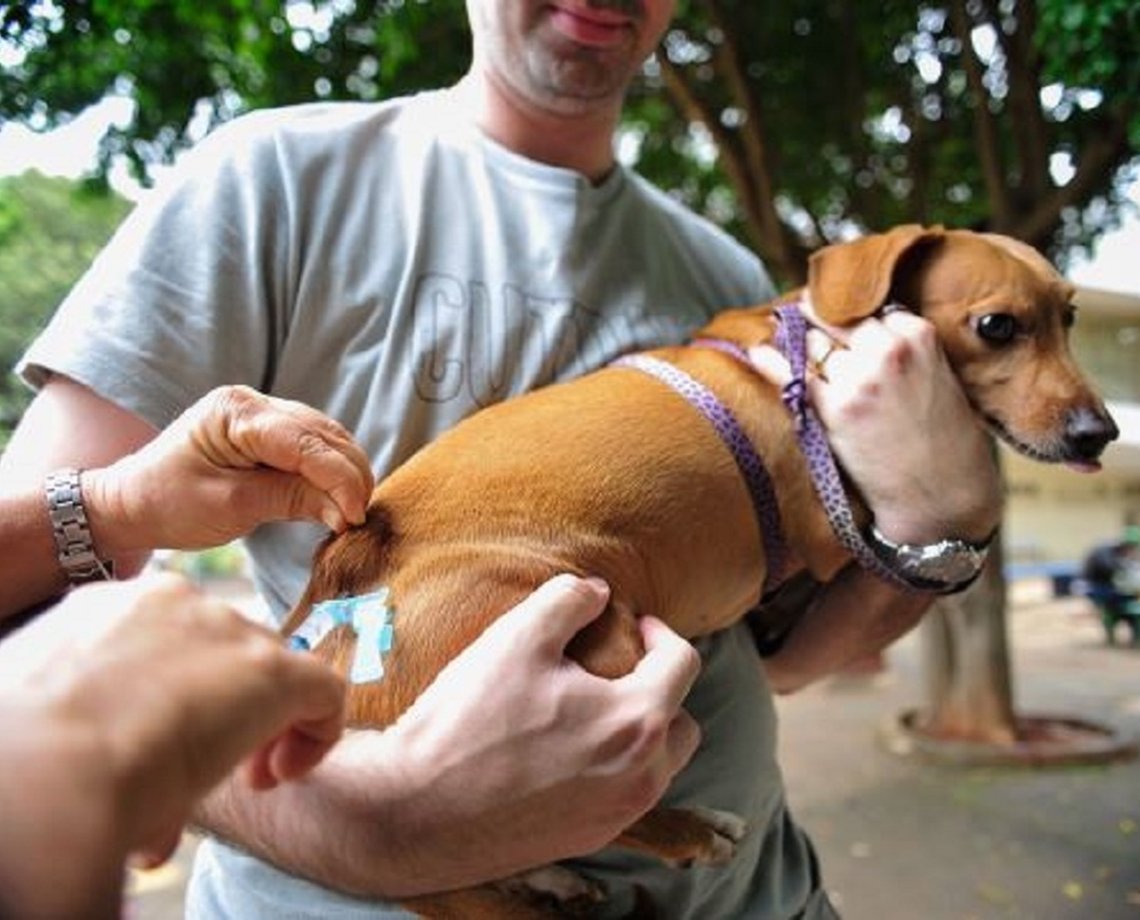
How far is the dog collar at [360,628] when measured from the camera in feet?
4.33

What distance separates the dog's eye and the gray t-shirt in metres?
0.68

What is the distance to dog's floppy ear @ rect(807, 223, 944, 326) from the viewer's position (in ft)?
6.66

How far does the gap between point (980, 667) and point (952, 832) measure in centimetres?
150

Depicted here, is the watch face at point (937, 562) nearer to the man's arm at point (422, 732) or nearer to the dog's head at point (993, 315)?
the dog's head at point (993, 315)

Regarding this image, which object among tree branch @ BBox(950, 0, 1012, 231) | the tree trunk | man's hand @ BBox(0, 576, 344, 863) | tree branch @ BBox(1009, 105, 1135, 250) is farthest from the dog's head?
the tree trunk

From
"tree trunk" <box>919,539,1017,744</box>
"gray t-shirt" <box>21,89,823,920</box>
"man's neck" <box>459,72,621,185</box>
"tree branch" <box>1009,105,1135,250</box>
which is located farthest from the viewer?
"tree trunk" <box>919,539,1017,744</box>

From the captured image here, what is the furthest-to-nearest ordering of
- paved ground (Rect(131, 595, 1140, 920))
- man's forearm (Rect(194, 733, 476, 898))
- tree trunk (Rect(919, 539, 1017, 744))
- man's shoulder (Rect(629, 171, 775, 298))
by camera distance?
tree trunk (Rect(919, 539, 1017, 744))
paved ground (Rect(131, 595, 1140, 920))
man's shoulder (Rect(629, 171, 775, 298))
man's forearm (Rect(194, 733, 476, 898))

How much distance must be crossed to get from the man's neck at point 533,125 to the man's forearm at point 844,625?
3.22ft

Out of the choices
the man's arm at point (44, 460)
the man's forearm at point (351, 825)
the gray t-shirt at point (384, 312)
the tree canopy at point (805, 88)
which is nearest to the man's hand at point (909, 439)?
the gray t-shirt at point (384, 312)

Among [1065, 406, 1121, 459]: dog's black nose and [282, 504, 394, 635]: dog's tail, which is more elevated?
[282, 504, 394, 635]: dog's tail

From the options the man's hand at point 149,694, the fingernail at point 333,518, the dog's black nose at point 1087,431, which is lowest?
the dog's black nose at point 1087,431

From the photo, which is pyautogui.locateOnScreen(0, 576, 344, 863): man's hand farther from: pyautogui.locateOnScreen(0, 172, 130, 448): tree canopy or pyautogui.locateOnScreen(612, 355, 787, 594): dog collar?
pyautogui.locateOnScreen(0, 172, 130, 448): tree canopy

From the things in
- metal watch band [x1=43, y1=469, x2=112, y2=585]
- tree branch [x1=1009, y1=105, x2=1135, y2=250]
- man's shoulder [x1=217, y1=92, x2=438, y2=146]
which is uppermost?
man's shoulder [x1=217, y1=92, x2=438, y2=146]

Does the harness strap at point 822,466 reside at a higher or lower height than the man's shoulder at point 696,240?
lower
